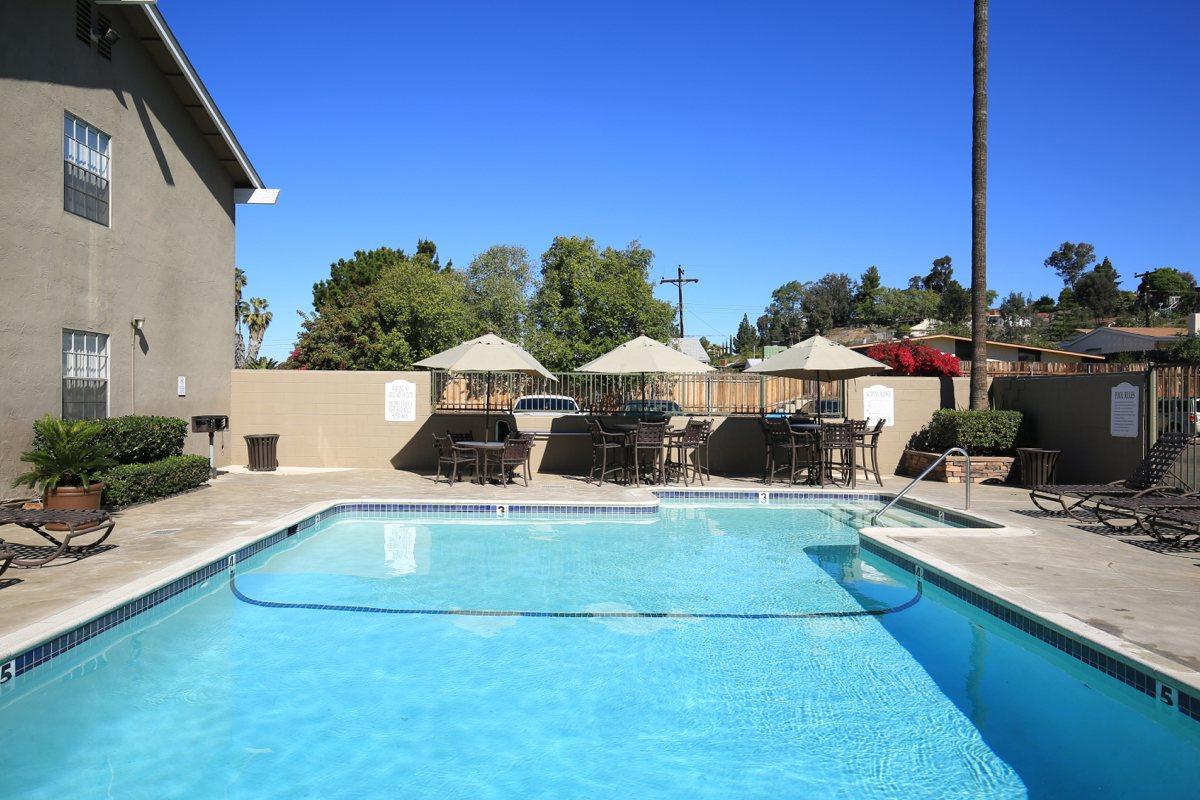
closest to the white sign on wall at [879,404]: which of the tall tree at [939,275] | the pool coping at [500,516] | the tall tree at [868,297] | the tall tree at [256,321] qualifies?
the pool coping at [500,516]

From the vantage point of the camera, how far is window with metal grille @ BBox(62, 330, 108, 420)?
1015 centimetres

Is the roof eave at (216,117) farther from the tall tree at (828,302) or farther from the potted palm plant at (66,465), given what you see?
the tall tree at (828,302)

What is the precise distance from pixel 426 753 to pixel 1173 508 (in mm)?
7804

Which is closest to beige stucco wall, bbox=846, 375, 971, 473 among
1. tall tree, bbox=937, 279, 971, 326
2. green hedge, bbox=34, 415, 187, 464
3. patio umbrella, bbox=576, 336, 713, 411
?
patio umbrella, bbox=576, 336, 713, 411

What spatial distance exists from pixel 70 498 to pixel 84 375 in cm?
316

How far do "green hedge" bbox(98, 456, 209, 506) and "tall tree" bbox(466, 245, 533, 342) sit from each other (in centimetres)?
2507

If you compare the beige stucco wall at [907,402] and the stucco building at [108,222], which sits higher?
the stucco building at [108,222]

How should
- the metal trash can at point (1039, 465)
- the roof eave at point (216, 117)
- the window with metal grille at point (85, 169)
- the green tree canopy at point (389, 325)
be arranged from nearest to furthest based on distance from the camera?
the window with metal grille at point (85, 169), the roof eave at point (216, 117), the metal trash can at point (1039, 465), the green tree canopy at point (389, 325)

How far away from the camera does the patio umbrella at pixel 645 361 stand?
12.3 m

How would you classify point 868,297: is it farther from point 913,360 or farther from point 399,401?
point 399,401

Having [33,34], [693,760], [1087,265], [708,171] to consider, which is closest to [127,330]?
[33,34]

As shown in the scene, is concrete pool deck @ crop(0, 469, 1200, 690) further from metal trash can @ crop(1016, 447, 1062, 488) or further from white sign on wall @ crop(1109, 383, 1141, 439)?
white sign on wall @ crop(1109, 383, 1141, 439)

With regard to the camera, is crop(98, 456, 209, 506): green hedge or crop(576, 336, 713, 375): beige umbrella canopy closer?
crop(98, 456, 209, 506): green hedge

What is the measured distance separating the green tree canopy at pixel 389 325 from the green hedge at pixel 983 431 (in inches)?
814
